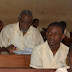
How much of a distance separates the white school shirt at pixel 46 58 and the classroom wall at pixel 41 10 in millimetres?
5834

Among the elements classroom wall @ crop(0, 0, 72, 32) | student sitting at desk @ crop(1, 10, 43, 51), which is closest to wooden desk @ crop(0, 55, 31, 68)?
student sitting at desk @ crop(1, 10, 43, 51)

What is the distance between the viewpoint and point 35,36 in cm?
326

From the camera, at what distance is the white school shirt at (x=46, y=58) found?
229 cm

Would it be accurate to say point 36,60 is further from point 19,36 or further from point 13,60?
point 19,36

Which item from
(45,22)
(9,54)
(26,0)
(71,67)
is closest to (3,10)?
(26,0)

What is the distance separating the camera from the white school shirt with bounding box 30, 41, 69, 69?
2287 mm

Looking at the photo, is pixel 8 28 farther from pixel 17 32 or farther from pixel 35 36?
pixel 35 36

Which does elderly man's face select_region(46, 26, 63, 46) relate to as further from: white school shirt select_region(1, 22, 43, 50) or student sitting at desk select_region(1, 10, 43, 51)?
white school shirt select_region(1, 22, 43, 50)

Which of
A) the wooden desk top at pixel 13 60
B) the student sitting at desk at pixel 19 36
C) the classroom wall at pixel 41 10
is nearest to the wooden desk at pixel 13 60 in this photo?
the wooden desk top at pixel 13 60

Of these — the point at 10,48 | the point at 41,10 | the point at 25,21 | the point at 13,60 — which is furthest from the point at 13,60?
the point at 41,10

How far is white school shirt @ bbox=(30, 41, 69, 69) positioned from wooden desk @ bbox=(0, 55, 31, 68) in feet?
1.07

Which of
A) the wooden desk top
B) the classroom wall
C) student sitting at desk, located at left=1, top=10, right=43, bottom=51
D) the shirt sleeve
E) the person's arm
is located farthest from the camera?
the classroom wall

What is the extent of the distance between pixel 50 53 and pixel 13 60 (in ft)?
1.76

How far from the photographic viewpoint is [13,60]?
2.62 m
